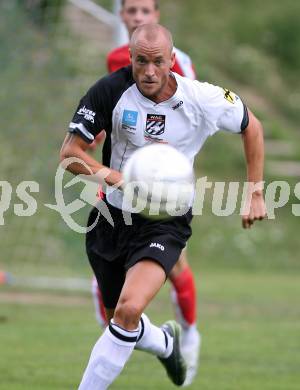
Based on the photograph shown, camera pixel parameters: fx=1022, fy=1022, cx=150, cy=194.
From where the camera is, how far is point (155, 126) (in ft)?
18.8

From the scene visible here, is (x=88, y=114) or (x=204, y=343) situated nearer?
(x=88, y=114)

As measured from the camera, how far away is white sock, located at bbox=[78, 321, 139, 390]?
5.31 metres

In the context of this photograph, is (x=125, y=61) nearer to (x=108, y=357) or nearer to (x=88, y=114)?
(x=88, y=114)

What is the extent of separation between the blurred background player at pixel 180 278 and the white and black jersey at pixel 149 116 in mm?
1478

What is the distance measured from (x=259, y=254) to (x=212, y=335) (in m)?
9.20

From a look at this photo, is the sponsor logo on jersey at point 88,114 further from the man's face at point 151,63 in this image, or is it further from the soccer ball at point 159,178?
the soccer ball at point 159,178

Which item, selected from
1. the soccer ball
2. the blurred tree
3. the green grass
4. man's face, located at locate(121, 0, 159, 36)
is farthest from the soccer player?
the blurred tree

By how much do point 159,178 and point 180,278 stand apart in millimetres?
2579

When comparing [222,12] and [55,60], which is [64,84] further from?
[222,12]

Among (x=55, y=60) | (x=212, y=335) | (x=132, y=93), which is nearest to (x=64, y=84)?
(x=55, y=60)

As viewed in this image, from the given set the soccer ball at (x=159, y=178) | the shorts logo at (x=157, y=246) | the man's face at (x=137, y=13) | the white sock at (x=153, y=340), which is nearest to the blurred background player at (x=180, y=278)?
the man's face at (x=137, y=13)

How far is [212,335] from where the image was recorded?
974cm

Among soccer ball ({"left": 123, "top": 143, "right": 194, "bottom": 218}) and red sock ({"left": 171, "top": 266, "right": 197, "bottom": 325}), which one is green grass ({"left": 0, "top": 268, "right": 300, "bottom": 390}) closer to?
red sock ({"left": 171, "top": 266, "right": 197, "bottom": 325})

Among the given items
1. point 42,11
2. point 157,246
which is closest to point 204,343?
point 157,246
